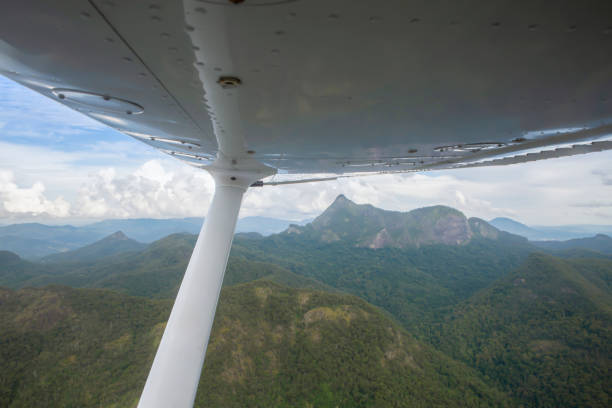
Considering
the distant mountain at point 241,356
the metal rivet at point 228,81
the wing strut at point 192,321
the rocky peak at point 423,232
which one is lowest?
the distant mountain at point 241,356

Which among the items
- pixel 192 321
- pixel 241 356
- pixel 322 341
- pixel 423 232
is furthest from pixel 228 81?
pixel 423 232

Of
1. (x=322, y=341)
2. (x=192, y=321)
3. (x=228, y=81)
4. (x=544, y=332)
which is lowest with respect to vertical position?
(x=322, y=341)

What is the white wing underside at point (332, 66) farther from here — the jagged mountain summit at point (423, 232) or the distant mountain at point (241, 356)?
the jagged mountain summit at point (423, 232)

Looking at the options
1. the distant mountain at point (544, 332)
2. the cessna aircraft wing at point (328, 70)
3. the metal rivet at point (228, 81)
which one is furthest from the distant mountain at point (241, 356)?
the metal rivet at point (228, 81)

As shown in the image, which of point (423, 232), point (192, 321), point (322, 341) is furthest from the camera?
point (423, 232)

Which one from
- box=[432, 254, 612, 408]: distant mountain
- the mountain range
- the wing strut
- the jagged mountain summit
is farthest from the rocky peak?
the wing strut

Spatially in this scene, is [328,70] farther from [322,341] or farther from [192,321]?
[322,341]

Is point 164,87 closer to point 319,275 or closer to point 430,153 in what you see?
point 430,153
